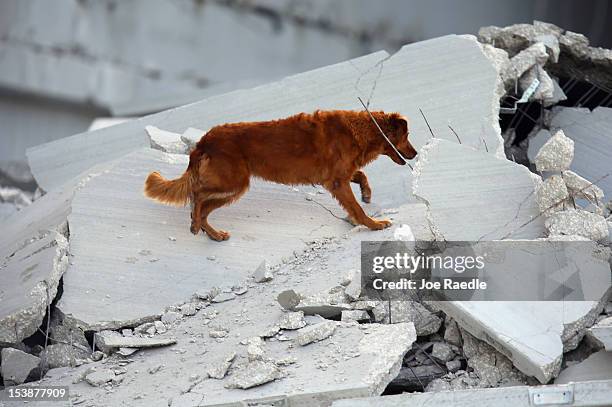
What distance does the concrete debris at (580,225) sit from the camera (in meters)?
4.93

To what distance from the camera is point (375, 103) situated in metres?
6.63

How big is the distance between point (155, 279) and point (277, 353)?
1.02 meters

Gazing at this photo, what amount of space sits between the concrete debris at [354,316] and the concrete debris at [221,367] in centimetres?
53

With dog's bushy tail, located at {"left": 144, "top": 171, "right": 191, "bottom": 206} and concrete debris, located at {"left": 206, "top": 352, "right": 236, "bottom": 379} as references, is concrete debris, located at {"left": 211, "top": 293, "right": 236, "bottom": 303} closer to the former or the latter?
concrete debris, located at {"left": 206, "top": 352, "right": 236, "bottom": 379}

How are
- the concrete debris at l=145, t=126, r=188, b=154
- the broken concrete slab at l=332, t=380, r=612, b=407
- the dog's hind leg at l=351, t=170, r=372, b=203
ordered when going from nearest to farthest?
the broken concrete slab at l=332, t=380, r=612, b=407 < the dog's hind leg at l=351, t=170, r=372, b=203 < the concrete debris at l=145, t=126, r=188, b=154

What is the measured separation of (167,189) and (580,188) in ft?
6.91

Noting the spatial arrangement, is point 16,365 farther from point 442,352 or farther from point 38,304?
point 442,352

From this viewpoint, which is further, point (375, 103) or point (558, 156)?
point (375, 103)

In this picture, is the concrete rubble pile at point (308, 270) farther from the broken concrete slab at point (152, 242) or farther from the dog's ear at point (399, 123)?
the dog's ear at point (399, 123)

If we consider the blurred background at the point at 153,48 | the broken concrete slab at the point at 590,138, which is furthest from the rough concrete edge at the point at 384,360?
the blurred background at the point at 153,48

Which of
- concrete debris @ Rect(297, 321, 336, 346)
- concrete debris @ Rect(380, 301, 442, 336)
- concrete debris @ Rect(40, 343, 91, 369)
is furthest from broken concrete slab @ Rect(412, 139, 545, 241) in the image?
concrete debris @ Rect(40, 343, 91, 369)

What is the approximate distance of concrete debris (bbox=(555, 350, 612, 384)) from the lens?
4.38m

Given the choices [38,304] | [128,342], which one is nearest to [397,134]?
[128,342]

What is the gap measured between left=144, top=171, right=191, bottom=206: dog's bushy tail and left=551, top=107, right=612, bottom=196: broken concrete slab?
235 centimetres
